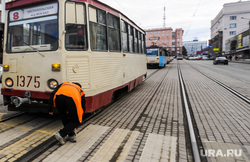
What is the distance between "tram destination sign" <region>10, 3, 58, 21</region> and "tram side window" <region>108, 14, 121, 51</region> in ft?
5.33

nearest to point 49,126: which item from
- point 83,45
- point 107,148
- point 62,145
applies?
point 62,145

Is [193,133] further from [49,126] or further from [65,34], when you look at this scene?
[65,34]

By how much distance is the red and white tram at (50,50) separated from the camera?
4.02 m

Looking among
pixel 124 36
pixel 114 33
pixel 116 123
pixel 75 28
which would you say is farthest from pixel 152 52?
pixel 75 28

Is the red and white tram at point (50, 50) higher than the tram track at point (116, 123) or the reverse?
higher

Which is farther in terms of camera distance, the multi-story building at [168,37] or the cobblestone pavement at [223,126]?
the multi-story building at [168,37]

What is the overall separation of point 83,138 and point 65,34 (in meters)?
2.26

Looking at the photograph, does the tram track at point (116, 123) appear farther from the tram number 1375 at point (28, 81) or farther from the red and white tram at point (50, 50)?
the tram number 1375 at point (28, 81)

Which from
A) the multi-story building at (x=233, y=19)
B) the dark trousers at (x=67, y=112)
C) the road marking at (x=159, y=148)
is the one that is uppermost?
the multi-story building at (x=233, y=19)

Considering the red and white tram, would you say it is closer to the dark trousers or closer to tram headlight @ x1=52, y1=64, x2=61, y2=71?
tram headlight @ x1=52, y1=64, x2=61, y2=71

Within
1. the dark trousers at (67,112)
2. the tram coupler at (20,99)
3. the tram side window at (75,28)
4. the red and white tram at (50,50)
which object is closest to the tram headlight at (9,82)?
the red and white tram at (50,50)

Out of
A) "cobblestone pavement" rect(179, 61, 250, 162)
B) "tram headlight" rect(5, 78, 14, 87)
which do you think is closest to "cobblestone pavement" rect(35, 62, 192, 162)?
"cobblestone pavement" rect(179, 61, 250, 162)

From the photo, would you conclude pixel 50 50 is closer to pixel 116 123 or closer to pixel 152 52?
pixel 116 123

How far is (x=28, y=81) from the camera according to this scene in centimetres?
425
